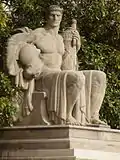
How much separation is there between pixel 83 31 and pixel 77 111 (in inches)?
143

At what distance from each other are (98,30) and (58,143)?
4355mm

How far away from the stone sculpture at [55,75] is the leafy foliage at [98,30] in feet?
Result: 4.48

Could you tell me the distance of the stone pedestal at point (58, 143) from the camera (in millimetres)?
11570

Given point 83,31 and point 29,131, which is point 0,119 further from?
point 83,31

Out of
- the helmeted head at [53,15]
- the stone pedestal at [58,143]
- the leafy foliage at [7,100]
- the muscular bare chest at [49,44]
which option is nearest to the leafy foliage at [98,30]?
the helmeted head at [53,15]

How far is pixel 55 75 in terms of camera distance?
1208cm

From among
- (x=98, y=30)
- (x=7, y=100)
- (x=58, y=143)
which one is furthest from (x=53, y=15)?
(x=98, y=30)

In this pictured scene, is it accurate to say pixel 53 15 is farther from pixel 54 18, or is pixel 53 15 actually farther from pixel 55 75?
pixel 55 75

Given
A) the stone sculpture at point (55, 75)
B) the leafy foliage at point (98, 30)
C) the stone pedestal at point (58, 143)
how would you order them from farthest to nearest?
the leafy foliage at point (98, 30)
the stone sculpture at point (55, 75)
the stone pedestal at point (58, 143)

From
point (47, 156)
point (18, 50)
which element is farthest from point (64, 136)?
point (18, 50)

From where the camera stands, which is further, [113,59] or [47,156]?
[113,59]

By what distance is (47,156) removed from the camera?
1160 cm

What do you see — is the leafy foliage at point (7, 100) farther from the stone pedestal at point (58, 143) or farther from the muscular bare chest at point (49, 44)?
the muscular bare chest at point (49, 44)

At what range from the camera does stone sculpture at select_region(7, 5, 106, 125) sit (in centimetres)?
1192
